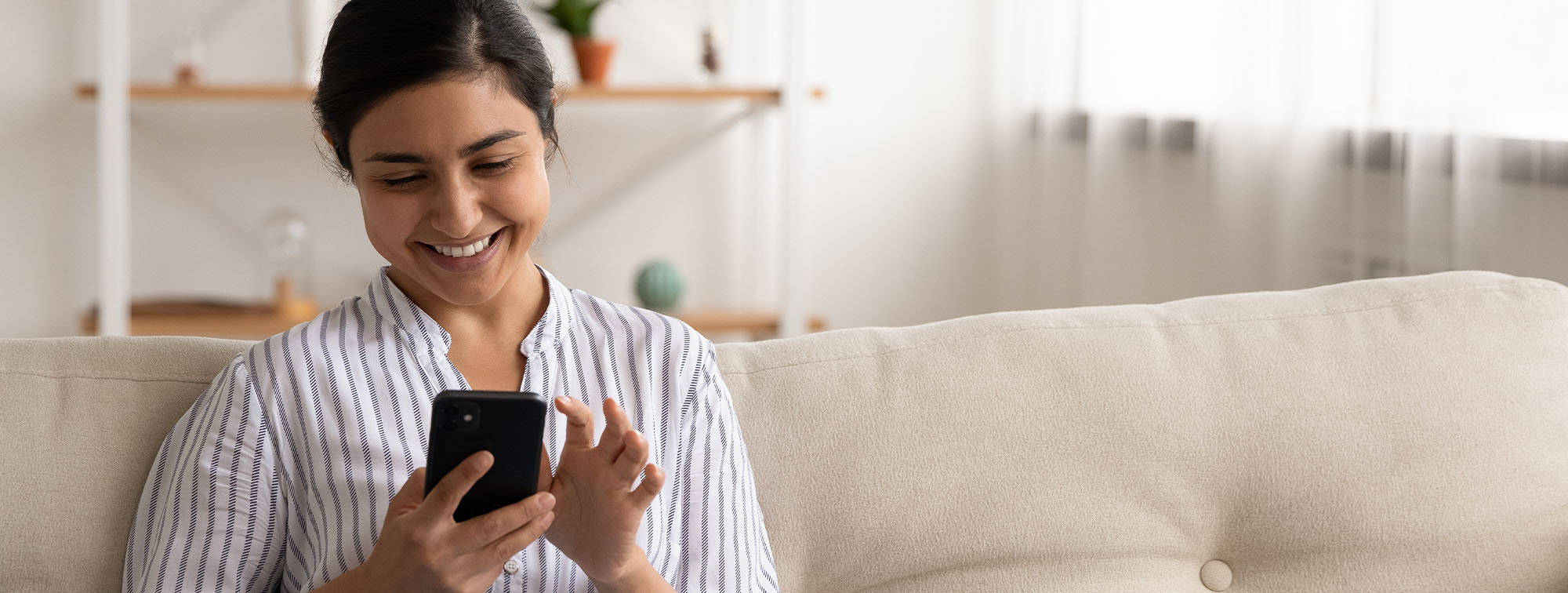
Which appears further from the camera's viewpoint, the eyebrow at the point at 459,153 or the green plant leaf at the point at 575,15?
the green plant leaf at the point at 575,15

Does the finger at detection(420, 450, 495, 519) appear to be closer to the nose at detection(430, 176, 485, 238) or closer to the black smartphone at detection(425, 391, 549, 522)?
the black smartphone at detection(425, 391, 549, 522)

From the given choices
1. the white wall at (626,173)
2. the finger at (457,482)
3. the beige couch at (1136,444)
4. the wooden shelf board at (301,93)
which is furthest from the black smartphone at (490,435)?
the white wall at (626,173)

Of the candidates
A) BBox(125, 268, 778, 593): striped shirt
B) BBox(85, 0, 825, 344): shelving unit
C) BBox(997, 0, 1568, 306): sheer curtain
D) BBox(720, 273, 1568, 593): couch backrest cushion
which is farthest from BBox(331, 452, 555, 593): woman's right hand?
BBox(85, 0, 825, 344): shelving unit

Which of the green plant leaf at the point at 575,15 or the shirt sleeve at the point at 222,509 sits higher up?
the green plant leaf at the point at 575,15

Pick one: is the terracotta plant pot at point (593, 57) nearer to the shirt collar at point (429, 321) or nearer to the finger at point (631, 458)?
the shirt collar at point (429, 321)

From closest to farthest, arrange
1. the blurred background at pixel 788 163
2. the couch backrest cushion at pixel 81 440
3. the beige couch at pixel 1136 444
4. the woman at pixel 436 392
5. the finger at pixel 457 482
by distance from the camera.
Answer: the finger at pixel 457 482
the woman at pixel 436 392
the couch backrest cushion at pixel 81 440
the beige couch at pixel 1136 444
the blurred background at pixel 788 163

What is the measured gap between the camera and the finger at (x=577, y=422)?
2.59ft

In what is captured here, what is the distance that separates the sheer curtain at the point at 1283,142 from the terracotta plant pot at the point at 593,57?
3.10ft

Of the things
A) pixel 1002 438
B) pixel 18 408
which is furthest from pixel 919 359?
pixel 18 408

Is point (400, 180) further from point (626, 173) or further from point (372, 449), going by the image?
point (626, 173)

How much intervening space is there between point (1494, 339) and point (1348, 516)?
9.3 inches

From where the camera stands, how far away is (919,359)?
117 cm

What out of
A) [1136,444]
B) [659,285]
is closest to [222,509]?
[1136,444]

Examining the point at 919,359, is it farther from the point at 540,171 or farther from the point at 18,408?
the point at 18,408
